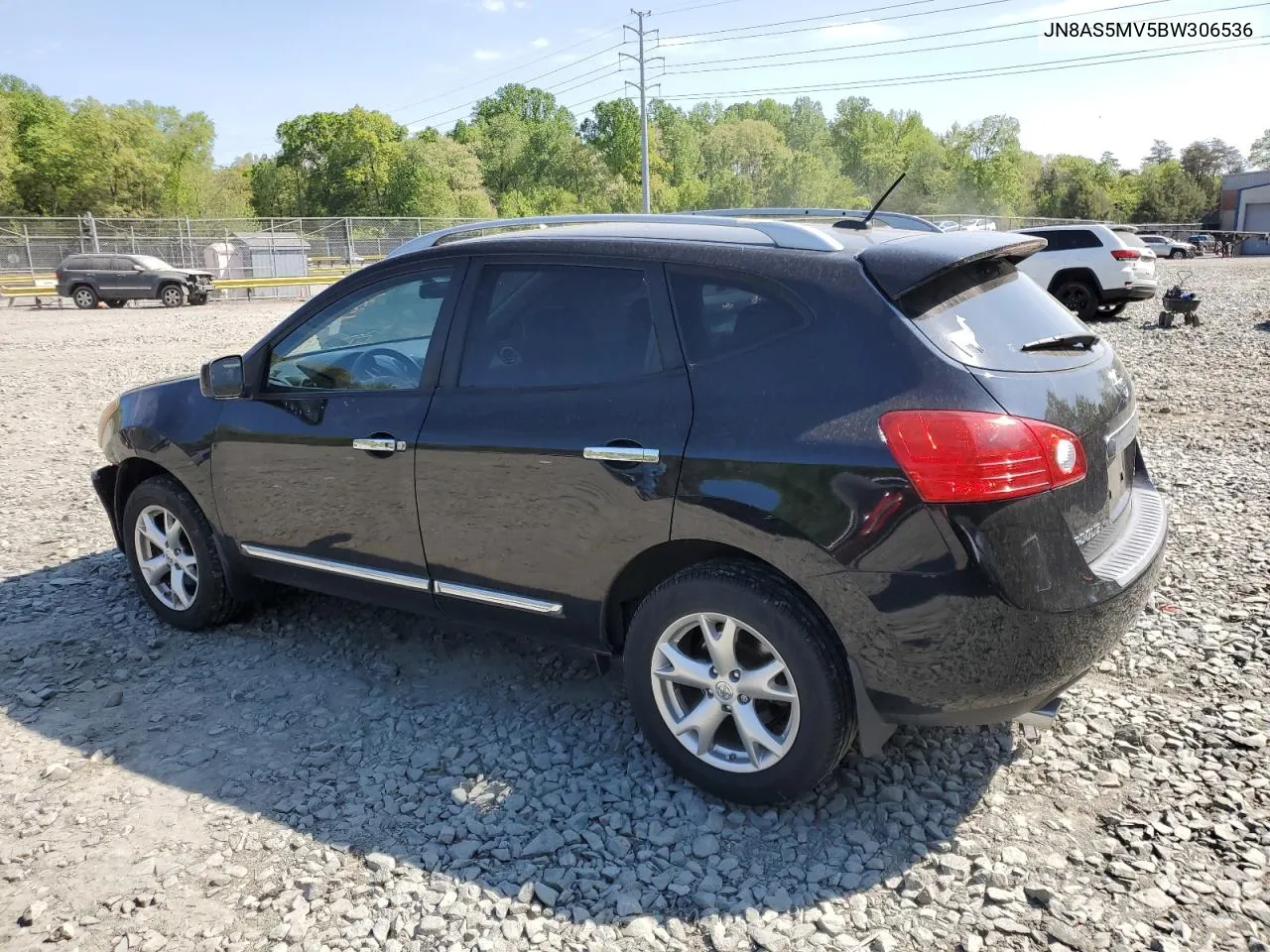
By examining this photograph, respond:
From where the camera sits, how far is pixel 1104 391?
3193mm

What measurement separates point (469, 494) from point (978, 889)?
210cm

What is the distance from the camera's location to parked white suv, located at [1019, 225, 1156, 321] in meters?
17.7

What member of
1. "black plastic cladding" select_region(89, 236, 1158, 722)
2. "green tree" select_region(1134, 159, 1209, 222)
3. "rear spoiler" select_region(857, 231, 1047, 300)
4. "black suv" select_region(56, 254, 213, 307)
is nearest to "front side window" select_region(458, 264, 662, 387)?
"black plastic cladding" select_region(89, 236, 1158, 722)

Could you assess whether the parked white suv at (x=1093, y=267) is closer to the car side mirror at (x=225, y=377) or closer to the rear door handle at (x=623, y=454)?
the car side mirror at (x=225, y=377)

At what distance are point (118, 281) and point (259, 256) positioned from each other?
9012 millimetres

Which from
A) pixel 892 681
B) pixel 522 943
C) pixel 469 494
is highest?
pixel 469 494

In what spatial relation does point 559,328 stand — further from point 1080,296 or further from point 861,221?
point 1080,296

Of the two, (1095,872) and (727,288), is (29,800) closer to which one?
(727,288)

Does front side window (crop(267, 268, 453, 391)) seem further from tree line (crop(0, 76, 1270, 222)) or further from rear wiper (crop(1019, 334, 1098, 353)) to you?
tree line (crop(0, 76, 1270, 222))

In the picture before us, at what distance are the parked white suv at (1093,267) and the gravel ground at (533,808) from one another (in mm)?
14450

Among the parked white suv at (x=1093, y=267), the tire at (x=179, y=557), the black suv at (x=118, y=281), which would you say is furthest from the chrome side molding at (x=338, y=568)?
the black suv at (x=118, y=281)

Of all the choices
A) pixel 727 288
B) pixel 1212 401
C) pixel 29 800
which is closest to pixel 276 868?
pixel 29 800

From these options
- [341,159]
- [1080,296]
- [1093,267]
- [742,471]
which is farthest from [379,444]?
[341,159]

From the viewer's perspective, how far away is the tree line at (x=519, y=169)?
69.2m
